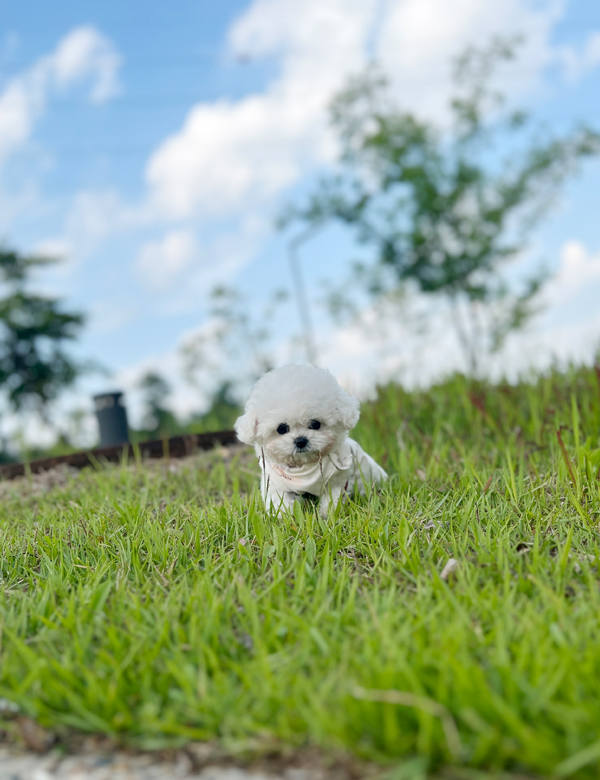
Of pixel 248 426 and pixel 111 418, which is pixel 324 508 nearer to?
pixel 248 426

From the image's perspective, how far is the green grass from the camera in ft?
5.75

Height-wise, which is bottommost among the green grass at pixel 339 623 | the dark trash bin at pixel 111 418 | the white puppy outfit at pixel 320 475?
the green grass at pixel 339 623

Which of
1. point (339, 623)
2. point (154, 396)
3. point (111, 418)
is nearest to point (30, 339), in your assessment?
point (154, 396)

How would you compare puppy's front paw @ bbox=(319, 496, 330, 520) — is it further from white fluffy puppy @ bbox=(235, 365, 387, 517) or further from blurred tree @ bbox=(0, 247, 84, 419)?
blurred tree @ bbox=(0, 247, 84, 419)

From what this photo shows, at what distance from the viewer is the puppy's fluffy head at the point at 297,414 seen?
3412 millimetres

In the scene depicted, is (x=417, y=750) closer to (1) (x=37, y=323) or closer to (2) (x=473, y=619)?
(2) (x=473, y=619)

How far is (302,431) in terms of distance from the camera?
11.3 ft

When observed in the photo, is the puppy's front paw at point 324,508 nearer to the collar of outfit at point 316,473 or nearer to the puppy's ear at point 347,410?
the collar of outfit at point 316,473

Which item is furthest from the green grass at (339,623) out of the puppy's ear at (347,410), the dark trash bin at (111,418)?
the dark trash bin at (111,418)

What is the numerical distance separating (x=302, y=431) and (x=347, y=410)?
0.27 m

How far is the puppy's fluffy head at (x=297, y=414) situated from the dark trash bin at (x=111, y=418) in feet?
18.3

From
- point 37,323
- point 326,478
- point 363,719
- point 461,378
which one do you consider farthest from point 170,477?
point 37,323

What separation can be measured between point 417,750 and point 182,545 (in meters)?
1.80

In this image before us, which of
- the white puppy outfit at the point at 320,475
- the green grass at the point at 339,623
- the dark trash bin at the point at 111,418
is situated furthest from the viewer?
the dark trash bin at the point at 111,418
